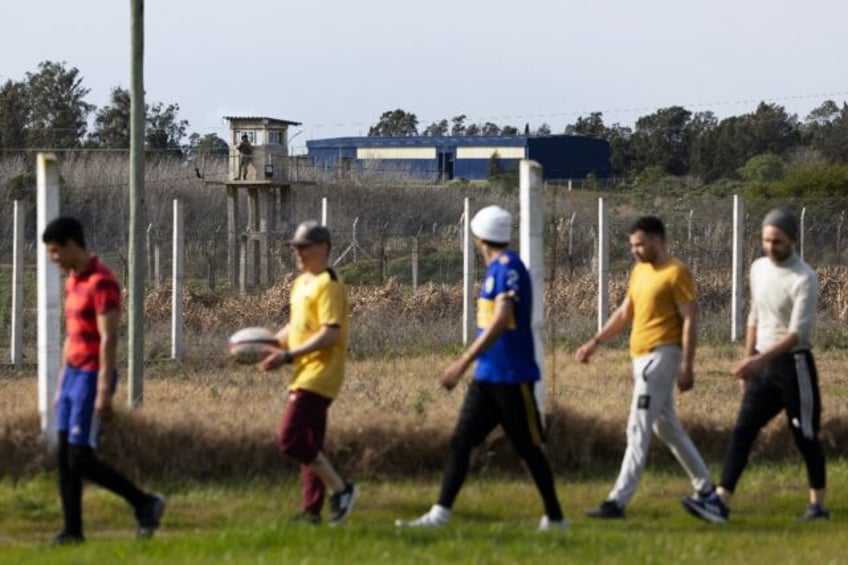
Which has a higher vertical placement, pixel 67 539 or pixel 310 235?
pixel 310 235

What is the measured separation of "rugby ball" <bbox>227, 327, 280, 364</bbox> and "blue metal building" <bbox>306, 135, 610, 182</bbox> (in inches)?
2165

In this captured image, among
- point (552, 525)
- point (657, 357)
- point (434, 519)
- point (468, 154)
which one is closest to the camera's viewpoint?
point (552, 525)

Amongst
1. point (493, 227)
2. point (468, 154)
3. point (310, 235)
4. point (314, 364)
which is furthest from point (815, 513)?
point (468, 154)

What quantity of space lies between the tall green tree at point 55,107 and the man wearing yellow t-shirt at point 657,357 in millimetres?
56089

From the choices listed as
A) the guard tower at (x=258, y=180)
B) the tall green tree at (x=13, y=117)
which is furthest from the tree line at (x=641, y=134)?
the guard tower at (x=258, y=180)

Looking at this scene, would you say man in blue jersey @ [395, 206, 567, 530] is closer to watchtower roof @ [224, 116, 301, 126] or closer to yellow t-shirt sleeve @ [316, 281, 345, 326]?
yellow t-shirt sleeve @ [316, 281, 345, 326]

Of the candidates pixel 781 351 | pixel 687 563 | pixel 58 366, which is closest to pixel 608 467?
pixel 781 351

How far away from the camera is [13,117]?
2474 inches

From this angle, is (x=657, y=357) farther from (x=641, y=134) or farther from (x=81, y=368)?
(x=641, y=134)

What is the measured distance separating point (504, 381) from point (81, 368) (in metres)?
2.22

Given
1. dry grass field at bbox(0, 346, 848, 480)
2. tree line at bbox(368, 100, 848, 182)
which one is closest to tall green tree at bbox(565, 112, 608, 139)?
Answer: tree line at bbox(368, 100, 848, 182)

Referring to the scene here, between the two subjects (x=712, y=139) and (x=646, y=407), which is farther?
(x=712, y=139)

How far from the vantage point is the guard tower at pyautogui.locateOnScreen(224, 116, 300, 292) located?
31.2m

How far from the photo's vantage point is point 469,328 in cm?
1798
